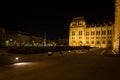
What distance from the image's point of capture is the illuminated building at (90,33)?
13180cm

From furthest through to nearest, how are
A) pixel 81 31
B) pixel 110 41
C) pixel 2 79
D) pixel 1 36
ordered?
pixel 81 31 → pixel 110 41 → pixel 1 36 → pixel 2 79

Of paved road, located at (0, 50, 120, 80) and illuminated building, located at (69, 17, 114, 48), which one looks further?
illuminated building, located at (69, 17, 114, 48)

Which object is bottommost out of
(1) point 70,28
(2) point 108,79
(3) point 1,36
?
(2) point 108,79

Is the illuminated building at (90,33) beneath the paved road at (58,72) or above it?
above

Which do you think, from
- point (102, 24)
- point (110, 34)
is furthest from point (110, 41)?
point (102, 24)

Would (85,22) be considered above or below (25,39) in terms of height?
above

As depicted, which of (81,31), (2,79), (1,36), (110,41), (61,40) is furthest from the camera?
(61,40)

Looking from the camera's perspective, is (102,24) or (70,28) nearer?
(102,24)

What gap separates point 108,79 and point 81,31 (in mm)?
131885

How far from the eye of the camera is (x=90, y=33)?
456ft

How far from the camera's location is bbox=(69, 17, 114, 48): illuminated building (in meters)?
132

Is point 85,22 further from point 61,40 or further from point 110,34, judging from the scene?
point 61,40

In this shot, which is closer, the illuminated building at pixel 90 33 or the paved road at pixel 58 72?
the paved road at pixel 58 72

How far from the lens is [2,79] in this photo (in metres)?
10.1
